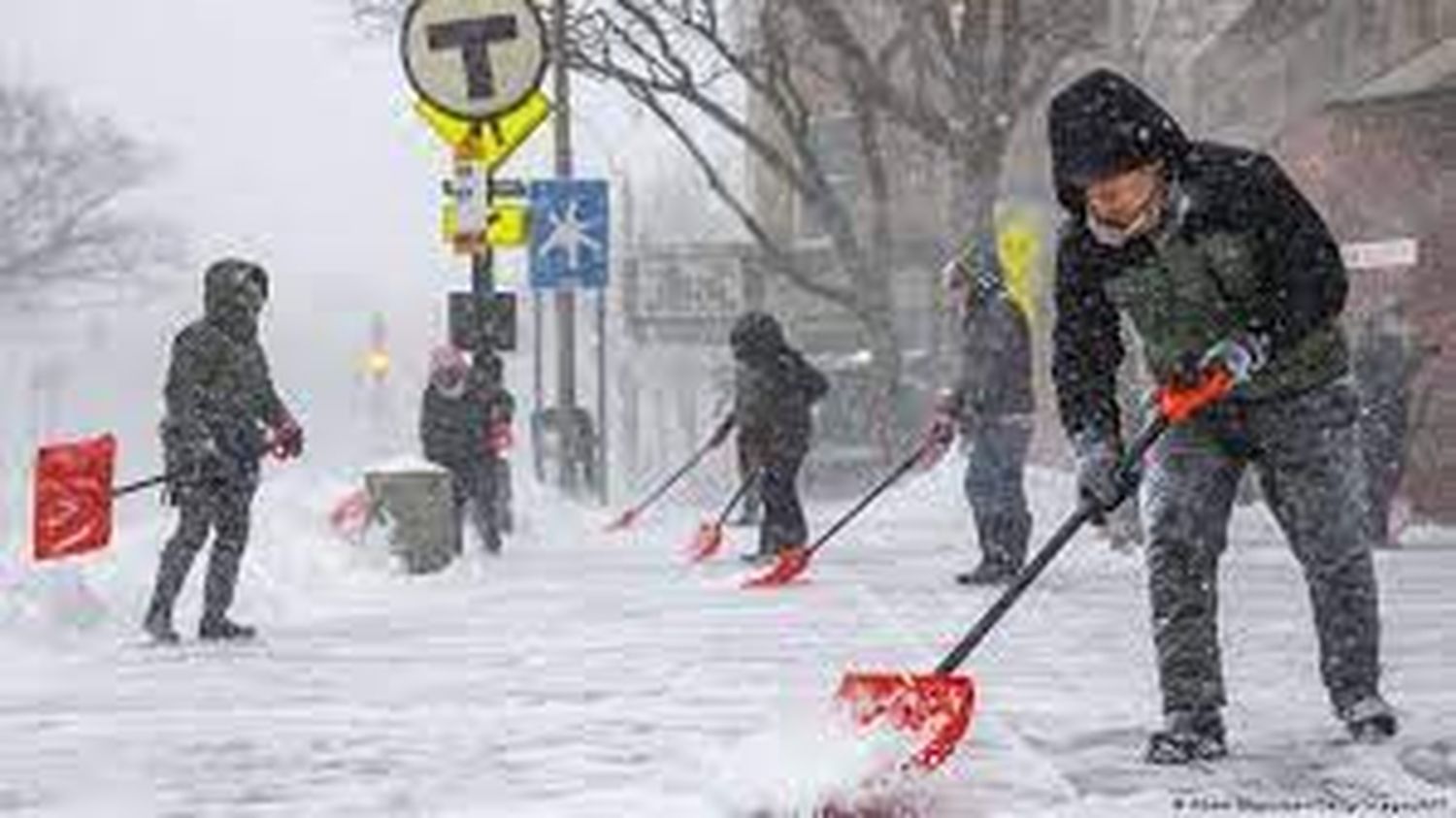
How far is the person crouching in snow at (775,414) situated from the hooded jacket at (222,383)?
4.92 metres

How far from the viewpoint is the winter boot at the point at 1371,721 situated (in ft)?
21.1

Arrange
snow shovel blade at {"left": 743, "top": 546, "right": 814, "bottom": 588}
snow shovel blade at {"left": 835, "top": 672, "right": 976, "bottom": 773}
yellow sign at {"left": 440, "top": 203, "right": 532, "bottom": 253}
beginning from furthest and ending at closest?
yellow sign at {"left": 440, "top": 203, "right": 532, "bottom": 253}
snow shovel blade at {"left": 743, "top": 546, "right": 814, "bottom": 588}
snow shovel blade at {"left": 835, "top": 672, "right": 976, "bottom": 773}

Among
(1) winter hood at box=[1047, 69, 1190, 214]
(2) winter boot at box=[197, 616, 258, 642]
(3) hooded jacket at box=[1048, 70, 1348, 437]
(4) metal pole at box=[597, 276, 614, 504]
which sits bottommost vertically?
(4) metal pole at box=[597, 276, 614, 504]

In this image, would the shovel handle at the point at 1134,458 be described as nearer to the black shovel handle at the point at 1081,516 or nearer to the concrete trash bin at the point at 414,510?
the black shovel handle at the point at 1081,516

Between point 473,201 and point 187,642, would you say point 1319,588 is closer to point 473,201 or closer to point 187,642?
point 187,642

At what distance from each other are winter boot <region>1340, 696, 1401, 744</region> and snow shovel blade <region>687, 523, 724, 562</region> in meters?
9.87

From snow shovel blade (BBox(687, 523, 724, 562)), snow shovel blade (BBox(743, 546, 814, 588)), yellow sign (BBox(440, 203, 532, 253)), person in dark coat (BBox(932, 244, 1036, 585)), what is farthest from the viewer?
snow shovel blade (BBox(687, 523, 724, 562))

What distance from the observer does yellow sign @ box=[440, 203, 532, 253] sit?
14.1m

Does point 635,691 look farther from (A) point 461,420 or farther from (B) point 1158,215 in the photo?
(A) point 461,420

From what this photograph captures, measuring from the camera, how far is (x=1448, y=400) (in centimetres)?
1886

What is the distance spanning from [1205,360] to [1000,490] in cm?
710

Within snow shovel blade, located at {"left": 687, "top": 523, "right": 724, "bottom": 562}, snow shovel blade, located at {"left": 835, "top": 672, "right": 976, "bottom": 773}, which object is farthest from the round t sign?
snow shovel blade, located at {"left": 835, "top": 672, "right": 976, "bottom": 773}

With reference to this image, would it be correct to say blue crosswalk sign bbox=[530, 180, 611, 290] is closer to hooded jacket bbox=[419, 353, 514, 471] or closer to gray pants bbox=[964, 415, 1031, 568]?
hooded jacket bbox=[419, 353, 514, 471]

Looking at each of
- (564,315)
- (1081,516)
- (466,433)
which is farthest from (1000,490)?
(564,315)
